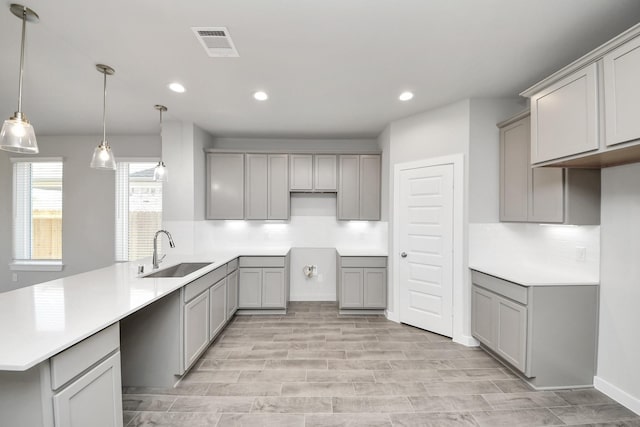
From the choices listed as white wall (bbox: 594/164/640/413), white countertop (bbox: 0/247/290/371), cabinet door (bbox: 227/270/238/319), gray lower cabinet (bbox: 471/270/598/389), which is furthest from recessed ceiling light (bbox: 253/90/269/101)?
white wall (bbox: 594/164/640/413)

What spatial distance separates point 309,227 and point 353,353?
7.50ft

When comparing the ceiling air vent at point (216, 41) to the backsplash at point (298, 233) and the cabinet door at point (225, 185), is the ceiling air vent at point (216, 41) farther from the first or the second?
the backsplash at point (298, 233)

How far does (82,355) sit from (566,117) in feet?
11.2

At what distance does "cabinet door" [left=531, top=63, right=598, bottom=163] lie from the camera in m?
1.78

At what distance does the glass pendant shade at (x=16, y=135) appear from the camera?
5.24 ft

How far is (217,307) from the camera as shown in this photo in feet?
10.2

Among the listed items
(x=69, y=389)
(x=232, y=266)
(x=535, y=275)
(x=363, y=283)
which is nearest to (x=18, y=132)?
(x=69, y=389)

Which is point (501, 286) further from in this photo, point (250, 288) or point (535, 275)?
point (250, 288)

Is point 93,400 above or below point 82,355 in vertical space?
below

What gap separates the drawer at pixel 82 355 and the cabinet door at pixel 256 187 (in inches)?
113

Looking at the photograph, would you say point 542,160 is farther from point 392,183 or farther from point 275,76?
point 275,76

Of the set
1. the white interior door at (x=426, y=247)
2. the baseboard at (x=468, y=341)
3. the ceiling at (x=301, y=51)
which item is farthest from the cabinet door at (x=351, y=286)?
the ceiling at (x=301, y=51)

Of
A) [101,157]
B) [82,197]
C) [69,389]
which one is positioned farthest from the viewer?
[82,197]

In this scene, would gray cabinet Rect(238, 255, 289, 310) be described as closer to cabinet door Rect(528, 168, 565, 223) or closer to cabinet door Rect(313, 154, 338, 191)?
cabinet door Rect(313, 154, 338, 191)
